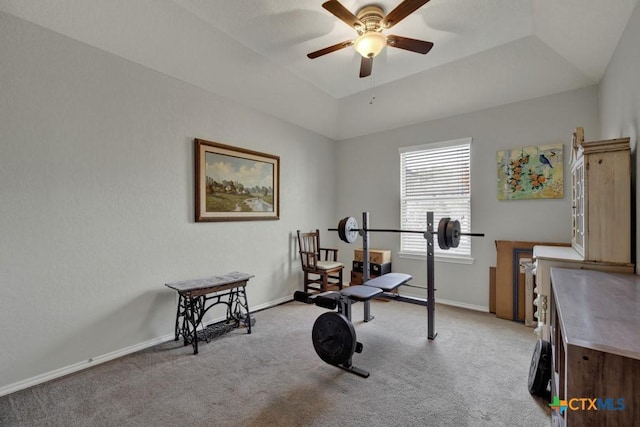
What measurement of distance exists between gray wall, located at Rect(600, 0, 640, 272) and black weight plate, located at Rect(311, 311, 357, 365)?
6.55 feet

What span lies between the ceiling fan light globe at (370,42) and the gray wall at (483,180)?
2203mm

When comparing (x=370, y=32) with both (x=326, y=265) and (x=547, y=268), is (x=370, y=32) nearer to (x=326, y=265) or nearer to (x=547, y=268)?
(x=547, y=268)

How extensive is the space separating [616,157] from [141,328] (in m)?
4.17

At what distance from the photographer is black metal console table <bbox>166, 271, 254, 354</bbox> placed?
2.82 m

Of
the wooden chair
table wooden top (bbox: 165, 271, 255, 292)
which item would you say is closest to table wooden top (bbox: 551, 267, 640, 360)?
table wooden top (bbox: 165, 271, 255, 292)

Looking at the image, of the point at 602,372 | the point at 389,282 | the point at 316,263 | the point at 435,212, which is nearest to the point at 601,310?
the point at 602,372

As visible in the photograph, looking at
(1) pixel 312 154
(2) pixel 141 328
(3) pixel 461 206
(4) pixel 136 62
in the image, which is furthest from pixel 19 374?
(3) pixel 461 206

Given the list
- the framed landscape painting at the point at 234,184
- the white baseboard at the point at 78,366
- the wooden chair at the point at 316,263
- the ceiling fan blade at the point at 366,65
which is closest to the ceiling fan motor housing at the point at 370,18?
the ceiling fan blade at the point at 366,65

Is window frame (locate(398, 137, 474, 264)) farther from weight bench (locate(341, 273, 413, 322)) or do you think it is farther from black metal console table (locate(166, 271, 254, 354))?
black metal console table (locate(166, 271, 254, 354))

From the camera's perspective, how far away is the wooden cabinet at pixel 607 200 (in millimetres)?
1891

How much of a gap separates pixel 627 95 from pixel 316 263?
3.62 meters

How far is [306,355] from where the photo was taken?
2721 millimetres

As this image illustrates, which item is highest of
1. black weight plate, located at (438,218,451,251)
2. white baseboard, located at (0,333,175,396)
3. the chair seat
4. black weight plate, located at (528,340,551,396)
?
black weight plate, located at (438,218,451,251)

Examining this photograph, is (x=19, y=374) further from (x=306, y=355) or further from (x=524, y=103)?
(x=524, y=103)
